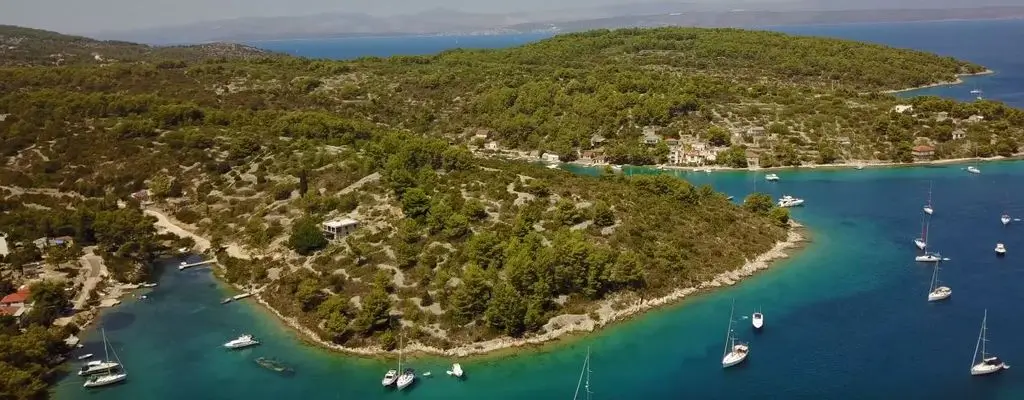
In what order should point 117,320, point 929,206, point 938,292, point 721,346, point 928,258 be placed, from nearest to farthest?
point 721,346 → point 117,320 → point 938,292 → point 928,258 → point 929,206

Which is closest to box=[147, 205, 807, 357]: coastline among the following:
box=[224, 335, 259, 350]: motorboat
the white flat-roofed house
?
box=[224, 335, 259, 350]: motorboat

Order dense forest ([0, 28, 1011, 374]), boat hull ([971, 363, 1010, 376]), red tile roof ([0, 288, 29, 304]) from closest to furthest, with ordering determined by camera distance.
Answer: boat hull ([971, 363, 1010, 376])
red tile roof ([0, 288, 29, 304])
dense forest ([0, 28, 1011, 374])

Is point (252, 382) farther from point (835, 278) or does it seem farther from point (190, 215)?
point (835, 278)

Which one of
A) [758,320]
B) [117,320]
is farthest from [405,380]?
[117,320]

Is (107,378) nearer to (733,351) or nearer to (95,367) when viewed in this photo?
(95,367)

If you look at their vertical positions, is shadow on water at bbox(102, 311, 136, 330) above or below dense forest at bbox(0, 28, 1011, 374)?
below

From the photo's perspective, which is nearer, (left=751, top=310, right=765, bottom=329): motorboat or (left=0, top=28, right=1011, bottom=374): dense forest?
(left=751, top=310, right=765, bottom=329): motorboat

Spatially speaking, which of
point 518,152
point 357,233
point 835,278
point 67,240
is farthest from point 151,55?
point 835,278

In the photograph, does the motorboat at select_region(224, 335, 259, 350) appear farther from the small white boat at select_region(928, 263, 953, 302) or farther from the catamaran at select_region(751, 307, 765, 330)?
the small white boat at select_region(928, 263, 953, 302)
